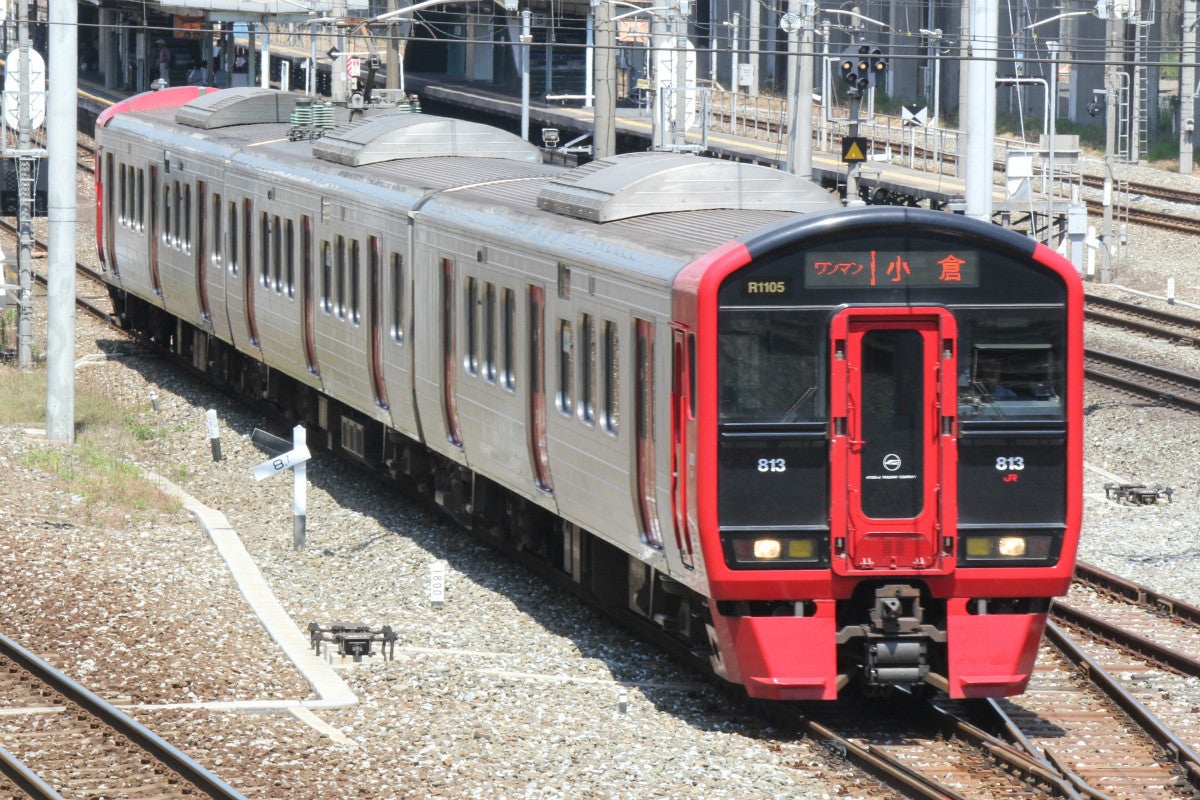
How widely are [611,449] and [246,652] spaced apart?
7.97 feet

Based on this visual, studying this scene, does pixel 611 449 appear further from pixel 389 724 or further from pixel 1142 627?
pixel 1142 627

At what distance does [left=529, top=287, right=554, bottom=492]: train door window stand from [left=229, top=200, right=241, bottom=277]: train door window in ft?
25.5

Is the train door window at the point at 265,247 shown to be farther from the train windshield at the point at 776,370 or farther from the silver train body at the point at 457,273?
the train windshield at the point at 776,370

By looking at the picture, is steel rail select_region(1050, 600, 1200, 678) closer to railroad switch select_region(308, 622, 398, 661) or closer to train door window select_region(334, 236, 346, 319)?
railroad switch select_region(308, 622, 398, 661)

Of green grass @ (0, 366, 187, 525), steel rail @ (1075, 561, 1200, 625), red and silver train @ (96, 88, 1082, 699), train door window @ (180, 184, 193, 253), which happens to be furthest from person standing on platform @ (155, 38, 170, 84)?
steel rail @ (1075, 561, 1200, 625)

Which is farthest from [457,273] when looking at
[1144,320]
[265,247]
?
[1144,320]

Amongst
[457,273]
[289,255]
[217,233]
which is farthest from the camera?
[217,233]

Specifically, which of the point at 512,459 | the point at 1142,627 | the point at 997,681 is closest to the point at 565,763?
the point at 997,681

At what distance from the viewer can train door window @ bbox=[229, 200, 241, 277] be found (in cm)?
2017

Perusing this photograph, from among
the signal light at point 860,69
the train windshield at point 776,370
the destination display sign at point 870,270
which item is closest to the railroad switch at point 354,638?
the train windshield at point 776,370

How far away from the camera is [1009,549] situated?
1038cm

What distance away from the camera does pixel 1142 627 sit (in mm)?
13070

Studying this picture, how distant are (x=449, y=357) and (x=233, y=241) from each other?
20.8 ft

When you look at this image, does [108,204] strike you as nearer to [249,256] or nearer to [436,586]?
[249,256]
